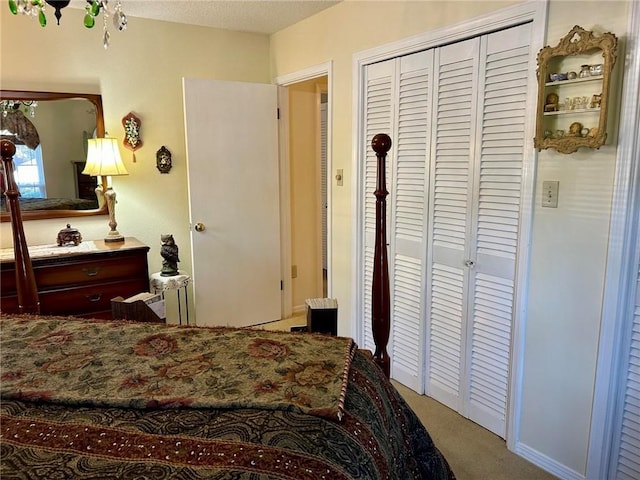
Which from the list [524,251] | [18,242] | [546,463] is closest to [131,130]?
[18,242]

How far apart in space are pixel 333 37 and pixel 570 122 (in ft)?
5.89

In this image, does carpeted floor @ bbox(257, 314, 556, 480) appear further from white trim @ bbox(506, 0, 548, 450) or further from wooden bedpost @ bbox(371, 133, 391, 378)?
wooden bedpost @ bbox(371, 133, 391, 378)

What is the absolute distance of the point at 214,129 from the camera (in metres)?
3.46

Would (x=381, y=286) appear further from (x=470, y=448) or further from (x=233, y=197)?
(x=233, y=197)

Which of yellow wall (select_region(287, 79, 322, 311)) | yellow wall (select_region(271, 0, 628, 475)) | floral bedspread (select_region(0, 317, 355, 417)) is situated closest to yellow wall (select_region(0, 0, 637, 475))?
yellow wall (select_region(271, 0, 628, 475))

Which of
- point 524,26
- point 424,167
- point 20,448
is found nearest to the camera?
point 20,448

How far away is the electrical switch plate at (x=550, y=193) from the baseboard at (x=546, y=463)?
114 centimetres

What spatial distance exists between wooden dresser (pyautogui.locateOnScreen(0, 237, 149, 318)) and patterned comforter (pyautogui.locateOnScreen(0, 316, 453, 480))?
4.56ft

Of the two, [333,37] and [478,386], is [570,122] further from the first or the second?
[333,37]

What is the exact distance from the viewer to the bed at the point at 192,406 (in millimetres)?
800

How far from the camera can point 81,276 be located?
278 centimetres

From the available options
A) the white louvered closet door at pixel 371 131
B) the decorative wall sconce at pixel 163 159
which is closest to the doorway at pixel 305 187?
the decorative wall sconce at pixel 163 159

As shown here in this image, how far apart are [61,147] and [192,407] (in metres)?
2.78

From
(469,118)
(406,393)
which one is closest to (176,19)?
(469,118)
